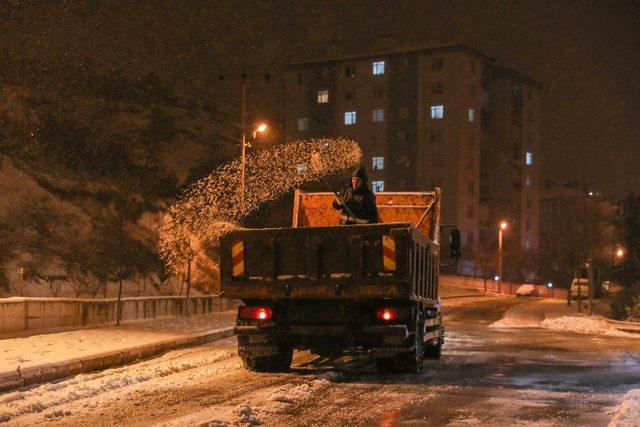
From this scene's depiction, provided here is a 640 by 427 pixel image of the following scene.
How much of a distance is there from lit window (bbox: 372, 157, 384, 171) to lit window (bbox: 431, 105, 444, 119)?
7.25 m

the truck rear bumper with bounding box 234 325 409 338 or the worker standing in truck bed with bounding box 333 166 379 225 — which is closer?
the truck rear bumper with bounding box 234 325 409 338

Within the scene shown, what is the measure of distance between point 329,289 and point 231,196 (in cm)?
2070

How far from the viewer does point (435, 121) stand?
79.1 m

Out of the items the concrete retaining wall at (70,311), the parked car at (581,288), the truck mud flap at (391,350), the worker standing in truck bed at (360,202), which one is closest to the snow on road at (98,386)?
the truck mud flap at (391,350)

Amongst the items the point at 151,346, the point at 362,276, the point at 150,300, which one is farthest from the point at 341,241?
the point at 150,300

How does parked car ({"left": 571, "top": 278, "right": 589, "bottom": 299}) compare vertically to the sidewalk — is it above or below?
above

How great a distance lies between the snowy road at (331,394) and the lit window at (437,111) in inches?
2561

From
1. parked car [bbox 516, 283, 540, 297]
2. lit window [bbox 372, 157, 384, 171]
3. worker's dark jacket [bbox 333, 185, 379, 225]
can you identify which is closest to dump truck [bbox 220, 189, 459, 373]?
worker's dark jacket [bbox 333, 185, 379, 225]

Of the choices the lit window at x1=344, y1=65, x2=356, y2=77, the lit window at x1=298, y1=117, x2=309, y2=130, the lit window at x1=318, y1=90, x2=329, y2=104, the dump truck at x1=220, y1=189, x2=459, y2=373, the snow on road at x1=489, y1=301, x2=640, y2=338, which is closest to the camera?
the dump truck at x1=220, y1=189, x2=459, y2=373

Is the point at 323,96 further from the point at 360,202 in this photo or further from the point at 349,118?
the point at 360,202

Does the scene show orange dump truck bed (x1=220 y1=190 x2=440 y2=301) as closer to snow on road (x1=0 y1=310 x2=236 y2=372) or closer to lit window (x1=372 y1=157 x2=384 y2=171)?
snow on road (x1=0 y1=310 x2=236 y2=372)

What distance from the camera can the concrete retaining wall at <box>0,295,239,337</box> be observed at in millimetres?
15945

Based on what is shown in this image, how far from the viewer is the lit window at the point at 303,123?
86137 mm

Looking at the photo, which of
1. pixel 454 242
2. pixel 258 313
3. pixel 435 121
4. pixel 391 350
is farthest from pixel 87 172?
pixel 435 121
